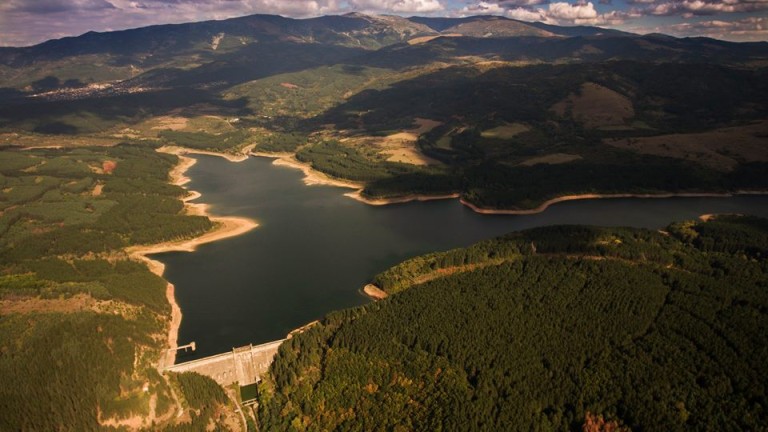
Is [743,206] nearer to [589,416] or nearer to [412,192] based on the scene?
[412,192]

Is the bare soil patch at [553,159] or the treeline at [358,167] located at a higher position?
the bare soil patch at [553,159]

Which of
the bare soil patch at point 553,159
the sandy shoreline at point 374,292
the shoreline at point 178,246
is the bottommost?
the shoreline at point 178,246

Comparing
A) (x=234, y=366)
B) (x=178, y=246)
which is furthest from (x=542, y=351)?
(x=178, y=246)

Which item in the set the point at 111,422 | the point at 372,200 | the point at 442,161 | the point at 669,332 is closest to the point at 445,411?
the point at 669,332

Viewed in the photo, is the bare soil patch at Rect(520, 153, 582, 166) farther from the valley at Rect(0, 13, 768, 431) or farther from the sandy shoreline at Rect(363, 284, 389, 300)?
the sandy shoreline at Rect(363, 284, 389, 300)

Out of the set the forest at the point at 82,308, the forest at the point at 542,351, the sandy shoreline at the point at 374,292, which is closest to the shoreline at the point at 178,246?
the forest at the point at 82,308

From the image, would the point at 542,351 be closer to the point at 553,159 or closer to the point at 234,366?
the point at 234,366

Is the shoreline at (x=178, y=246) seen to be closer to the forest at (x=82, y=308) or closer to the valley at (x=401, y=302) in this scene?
the valley at (x=401, y=302)
